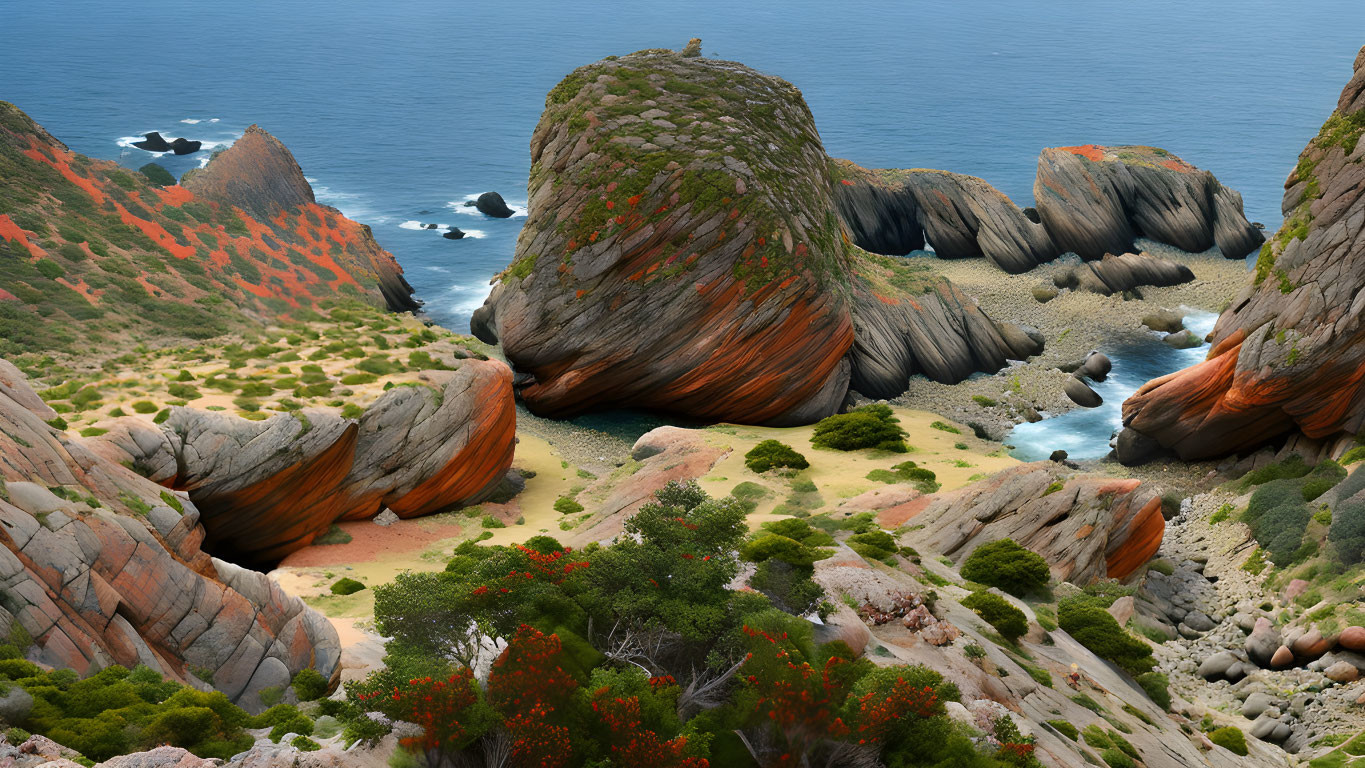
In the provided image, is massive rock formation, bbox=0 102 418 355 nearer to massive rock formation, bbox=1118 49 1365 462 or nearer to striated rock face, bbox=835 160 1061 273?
massive rock formation, bbox=1118 49 1365 462

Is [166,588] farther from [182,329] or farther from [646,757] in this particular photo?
[182,329]

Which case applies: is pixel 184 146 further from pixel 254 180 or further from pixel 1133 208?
pixel 1133 208

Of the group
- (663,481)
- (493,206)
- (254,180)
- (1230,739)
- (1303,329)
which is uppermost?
(1303,329)

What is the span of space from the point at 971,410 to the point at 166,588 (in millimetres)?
58746

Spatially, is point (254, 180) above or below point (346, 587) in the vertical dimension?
above

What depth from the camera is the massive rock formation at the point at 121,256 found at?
41.8m

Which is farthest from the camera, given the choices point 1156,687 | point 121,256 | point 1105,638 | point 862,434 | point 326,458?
point 862,434

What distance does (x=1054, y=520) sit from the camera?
44.6 meters

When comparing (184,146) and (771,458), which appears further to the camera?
(184,146)

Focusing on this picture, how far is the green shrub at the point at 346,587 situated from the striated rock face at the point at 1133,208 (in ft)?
288

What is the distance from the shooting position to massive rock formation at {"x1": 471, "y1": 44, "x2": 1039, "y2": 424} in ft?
215

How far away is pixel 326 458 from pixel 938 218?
270ft

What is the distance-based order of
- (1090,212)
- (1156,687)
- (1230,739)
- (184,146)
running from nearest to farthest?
(1230,739) → (1156,687) → (1090,212) → (184,146)

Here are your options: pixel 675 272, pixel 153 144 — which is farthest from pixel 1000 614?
pixel 153 144
